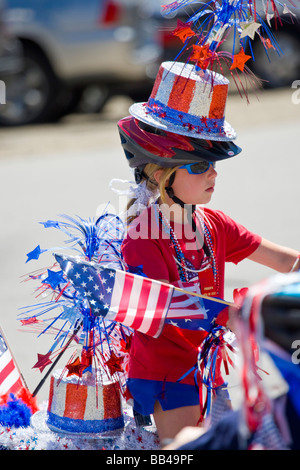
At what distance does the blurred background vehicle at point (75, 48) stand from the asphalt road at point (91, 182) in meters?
0.39

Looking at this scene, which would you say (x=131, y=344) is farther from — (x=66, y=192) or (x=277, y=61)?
(x=277, y=61)

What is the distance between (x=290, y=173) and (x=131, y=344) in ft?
17.3

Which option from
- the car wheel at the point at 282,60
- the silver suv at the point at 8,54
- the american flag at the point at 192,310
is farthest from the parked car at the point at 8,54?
the american flag at the point at 192,310

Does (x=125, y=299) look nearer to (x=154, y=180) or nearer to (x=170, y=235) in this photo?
(x=170, y=235)

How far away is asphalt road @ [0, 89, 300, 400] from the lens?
5.25m

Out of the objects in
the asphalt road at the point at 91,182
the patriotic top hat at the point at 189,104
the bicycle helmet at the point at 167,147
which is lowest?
the asphalt road at the point at 91,182

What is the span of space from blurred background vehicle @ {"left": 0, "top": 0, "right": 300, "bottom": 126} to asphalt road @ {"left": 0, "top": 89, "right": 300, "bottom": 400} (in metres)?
0.39

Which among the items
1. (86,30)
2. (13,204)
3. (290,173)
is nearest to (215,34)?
(13,204)

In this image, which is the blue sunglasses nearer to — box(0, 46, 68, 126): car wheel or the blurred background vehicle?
the blurred background vehicle

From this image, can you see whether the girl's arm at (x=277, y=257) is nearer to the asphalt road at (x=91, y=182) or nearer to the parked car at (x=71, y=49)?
the asphalt road at (x=91, y=182)

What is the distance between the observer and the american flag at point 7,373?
9.41ft

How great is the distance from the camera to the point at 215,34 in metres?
2.65

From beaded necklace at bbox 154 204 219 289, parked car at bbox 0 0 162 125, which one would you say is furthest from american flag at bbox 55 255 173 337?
parked car at bbox 0 0 162 125

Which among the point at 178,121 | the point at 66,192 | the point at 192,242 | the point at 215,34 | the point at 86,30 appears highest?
the point at 215,34
